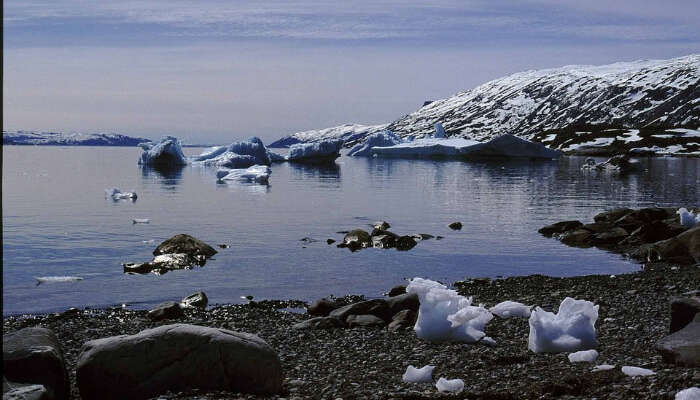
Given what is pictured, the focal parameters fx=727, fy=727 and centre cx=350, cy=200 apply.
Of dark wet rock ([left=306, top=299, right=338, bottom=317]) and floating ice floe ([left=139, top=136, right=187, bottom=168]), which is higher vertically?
floating ice floe ([left=139, top=136, right=187, bottom=168])

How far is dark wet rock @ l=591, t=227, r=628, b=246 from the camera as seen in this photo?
90.3 feet

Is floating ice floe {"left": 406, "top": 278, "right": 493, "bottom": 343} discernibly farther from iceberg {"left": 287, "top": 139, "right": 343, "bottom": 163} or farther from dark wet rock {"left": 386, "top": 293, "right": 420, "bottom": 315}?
iceberg {"left": 287, "top": 139, "right": 343, "bottom": 163}

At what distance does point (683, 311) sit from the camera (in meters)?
11.1

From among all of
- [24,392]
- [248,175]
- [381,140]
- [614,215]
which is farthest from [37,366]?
[381,140]

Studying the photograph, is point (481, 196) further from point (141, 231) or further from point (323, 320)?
point (323, 320)

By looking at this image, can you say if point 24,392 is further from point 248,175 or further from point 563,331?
point 248,175

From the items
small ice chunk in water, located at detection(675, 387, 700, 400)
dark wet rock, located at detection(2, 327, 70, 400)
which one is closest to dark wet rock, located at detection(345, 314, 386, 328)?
dark wet rock, located at detection(2, 327, 70, 400)

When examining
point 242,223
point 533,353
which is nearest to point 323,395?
point 533,353

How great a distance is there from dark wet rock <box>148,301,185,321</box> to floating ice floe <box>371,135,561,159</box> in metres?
94.7

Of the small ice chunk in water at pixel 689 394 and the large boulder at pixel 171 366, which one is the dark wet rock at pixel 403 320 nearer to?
the large boulder at pixel 171 366

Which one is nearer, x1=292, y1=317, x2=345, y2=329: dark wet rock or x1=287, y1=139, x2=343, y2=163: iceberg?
x1=292, y1=317, x2=345, y2=329: dark wet rock

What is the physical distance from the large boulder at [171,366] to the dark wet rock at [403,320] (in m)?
4.80

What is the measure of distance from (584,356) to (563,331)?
0.98 meters

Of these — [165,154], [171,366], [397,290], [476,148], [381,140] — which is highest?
[381,140]
